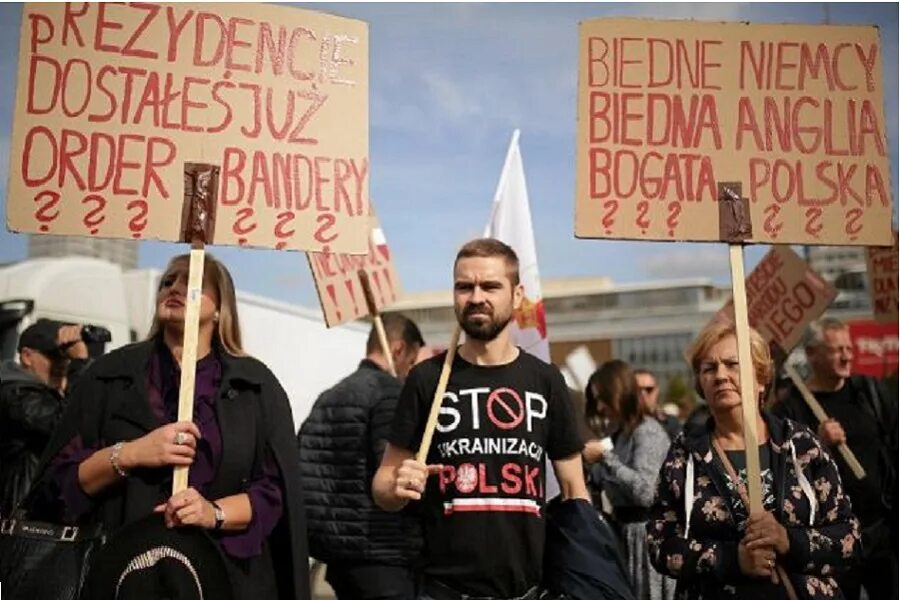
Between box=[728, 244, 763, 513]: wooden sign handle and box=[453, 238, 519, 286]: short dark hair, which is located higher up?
box=[453, 238, 519, 286]: short dark hair

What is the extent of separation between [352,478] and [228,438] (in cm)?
173

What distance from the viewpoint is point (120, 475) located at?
9.78 feet

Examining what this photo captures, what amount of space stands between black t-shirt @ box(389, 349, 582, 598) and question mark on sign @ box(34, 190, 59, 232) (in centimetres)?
125

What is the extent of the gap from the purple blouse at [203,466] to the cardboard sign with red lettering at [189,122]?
0.46 m

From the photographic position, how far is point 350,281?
5.86m

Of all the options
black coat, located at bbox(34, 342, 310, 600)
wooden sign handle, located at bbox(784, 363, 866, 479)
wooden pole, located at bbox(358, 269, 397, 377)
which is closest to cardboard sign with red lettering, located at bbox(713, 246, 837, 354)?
wooden sign handle, located at bbox(784, 363, 866, 479)

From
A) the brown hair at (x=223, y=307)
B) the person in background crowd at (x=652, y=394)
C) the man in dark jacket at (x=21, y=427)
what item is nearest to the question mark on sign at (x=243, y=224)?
the brown hair at (x=223, y=307)

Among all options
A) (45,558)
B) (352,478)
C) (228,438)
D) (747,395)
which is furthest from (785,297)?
(45,558)

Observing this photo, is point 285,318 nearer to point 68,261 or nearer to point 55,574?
point 68,261

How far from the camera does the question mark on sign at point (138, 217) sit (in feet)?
10.9

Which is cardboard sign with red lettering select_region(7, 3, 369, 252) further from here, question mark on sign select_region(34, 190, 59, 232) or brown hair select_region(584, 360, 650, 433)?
brown hair select_region(584, 360, 650, 433)

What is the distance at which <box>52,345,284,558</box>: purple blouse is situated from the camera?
9.96ft

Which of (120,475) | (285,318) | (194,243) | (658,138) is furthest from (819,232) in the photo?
(285,318)

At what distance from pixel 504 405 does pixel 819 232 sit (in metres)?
1.33
